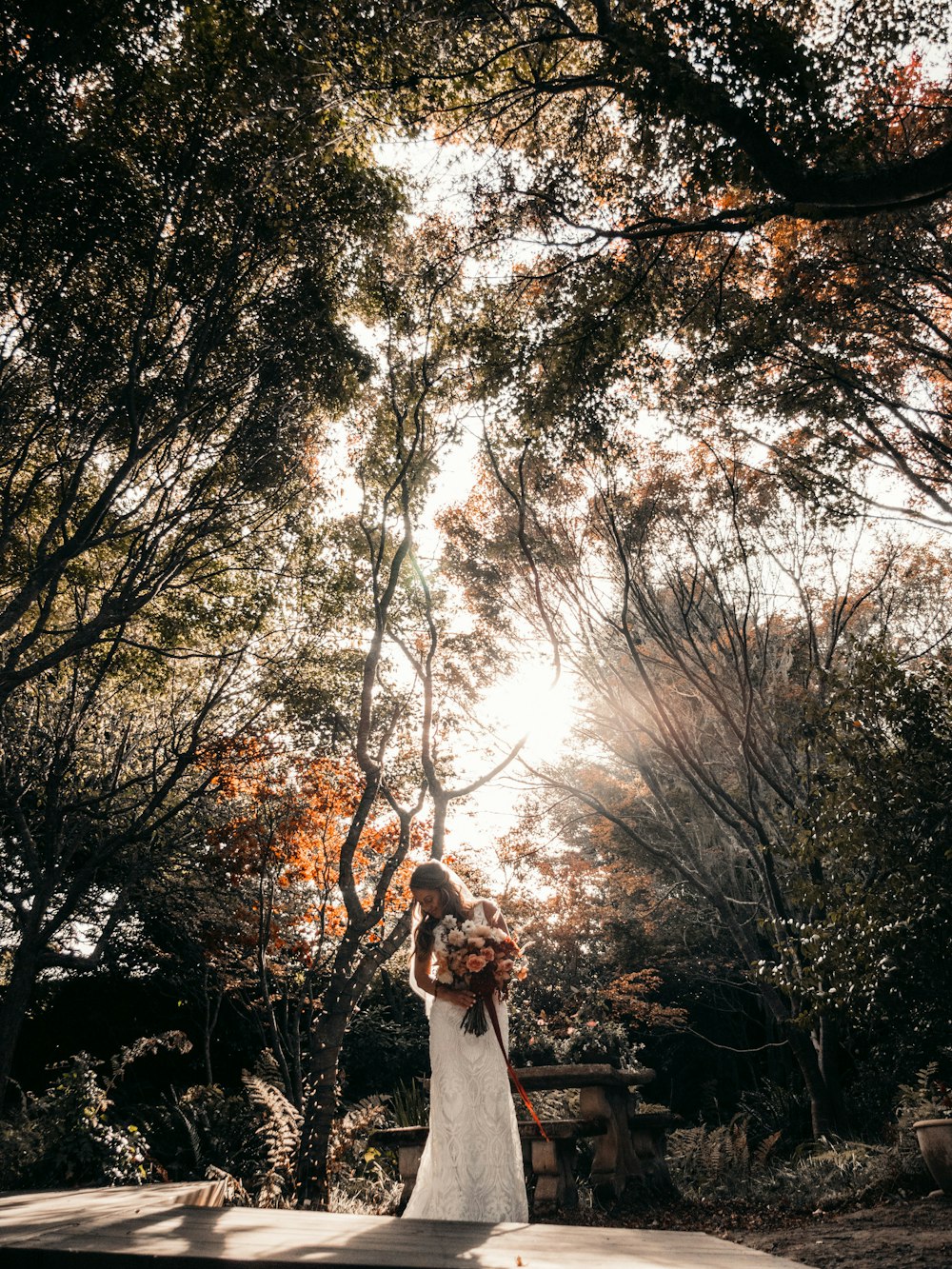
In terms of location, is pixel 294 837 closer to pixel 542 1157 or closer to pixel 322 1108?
pixel 322 1108

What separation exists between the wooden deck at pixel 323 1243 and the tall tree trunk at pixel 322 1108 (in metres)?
5.43

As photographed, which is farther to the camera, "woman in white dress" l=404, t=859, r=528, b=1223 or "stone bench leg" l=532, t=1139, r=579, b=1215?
"stone bench leg" l=532, t=1139, r=579, b=1215

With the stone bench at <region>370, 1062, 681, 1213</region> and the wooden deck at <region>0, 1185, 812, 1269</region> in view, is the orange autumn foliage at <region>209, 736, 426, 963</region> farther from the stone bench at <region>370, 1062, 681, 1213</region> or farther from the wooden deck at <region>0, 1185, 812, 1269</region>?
the wooden deck at <region>0, 1185, 812, 1269</region>

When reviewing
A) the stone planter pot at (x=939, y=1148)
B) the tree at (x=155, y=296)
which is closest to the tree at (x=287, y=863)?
the tree at (x=155, y=296)

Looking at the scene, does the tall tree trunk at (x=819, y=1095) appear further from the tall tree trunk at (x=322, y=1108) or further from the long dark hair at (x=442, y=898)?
the long dark hair at (x=442, y=898)

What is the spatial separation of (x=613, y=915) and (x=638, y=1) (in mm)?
13819

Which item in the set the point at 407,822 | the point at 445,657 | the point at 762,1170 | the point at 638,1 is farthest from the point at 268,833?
the point at 638,1

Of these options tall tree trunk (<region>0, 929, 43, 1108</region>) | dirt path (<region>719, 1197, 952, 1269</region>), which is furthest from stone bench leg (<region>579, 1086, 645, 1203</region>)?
tall tree trunk (<region>0, 929, 43, 1108</region>)

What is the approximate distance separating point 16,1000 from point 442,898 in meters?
6.71

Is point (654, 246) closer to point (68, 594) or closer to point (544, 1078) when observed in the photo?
point (544, 1078)

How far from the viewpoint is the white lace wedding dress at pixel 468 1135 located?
4.43 m

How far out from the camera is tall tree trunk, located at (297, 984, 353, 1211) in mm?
6957

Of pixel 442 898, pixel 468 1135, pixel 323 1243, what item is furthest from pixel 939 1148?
pixel 323 1243

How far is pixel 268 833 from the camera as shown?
10.1 metres
